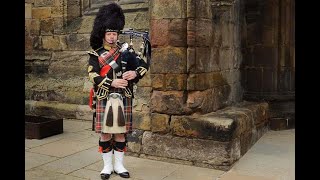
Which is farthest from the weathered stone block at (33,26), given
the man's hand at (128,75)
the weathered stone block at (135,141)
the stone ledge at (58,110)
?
the man's hand at (128,75)

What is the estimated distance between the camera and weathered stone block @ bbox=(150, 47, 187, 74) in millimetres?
4547

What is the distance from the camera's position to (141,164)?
448 centimetres

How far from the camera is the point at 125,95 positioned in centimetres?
392

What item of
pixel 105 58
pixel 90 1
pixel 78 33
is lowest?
pixel 105 58

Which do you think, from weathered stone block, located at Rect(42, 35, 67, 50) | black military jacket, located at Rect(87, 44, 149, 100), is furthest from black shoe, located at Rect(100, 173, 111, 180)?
weathered stone block, located at Rect(42, 35, 67, 50)

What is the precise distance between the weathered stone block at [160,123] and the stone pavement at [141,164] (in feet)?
1.27

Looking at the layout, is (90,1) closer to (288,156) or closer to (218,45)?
(218,45)

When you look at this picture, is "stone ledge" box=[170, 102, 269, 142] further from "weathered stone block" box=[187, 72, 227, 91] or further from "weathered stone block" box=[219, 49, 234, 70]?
"weathered stone block" box=[219, 49, 234, 70]

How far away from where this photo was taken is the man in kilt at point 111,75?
3.80m

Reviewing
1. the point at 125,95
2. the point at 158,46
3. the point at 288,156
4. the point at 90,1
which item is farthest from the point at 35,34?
the point at 288,156

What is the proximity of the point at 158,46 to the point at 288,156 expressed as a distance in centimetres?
211

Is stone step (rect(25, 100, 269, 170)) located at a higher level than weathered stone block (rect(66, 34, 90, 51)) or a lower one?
lower

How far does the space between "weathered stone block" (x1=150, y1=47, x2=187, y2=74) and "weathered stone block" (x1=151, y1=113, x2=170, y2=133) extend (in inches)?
21.0

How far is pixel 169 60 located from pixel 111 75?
3.25ft
